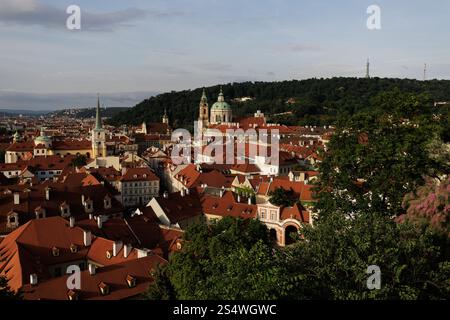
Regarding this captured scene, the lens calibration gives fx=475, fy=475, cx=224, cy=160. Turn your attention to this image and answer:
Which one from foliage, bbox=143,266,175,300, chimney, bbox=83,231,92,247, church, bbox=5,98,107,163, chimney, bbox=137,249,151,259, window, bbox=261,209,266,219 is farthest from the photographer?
church, bbox=5,98,107,163

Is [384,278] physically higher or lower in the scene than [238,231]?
higher

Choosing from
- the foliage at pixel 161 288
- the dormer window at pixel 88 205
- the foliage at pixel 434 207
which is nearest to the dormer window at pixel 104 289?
the foliage at pixel 161 288

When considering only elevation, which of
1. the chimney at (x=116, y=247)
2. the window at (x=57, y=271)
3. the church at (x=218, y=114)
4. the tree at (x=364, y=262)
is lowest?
the window at (x=57, y=271)

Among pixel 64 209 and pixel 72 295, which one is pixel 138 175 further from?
pixel 72 295

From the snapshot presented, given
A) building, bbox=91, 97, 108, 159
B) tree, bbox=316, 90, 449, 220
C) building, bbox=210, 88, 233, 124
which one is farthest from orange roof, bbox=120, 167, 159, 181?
building, bbox=210, 88, 233, 124

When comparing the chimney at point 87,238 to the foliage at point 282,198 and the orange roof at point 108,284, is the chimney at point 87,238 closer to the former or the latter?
the orange roof at point 108,284

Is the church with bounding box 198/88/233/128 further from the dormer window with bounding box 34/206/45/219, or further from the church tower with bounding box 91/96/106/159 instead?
the dormer window with bounding box 34/206/45/219

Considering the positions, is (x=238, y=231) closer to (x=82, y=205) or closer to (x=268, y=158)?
(x=82, y=205)

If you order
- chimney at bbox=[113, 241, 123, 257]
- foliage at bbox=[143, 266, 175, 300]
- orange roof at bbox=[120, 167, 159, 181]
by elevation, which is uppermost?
foliage at bbox=[143, 266, 175, 300]

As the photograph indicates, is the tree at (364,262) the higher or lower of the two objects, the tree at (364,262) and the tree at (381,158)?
the lower

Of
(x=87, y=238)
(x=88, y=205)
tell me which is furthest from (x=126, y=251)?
(x=88, y=205)
